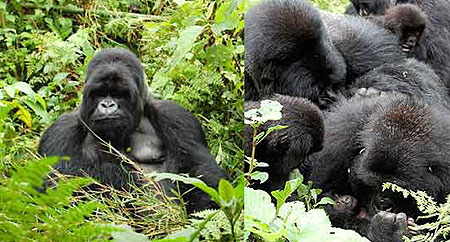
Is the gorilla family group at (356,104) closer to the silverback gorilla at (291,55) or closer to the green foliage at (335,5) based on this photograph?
the silverback gorilla at (291,55)

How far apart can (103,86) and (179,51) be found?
1.93 feet

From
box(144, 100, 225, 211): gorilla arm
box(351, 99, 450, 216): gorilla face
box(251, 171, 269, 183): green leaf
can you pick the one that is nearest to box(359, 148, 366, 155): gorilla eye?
box(351, 99, 450, 216): gorilla face

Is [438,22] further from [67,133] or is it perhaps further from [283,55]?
[67,133]

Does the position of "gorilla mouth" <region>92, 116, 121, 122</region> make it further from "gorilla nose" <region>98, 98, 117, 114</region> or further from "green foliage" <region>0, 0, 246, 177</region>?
"green foliage" <region>0, 0, 246, 177</region>

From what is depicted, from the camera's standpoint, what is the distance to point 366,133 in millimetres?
1958

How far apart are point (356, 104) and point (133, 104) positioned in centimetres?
96

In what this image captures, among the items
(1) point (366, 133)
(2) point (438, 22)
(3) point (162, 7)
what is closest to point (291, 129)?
(1) point (366, 133)

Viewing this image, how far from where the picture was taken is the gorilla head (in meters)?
2.46

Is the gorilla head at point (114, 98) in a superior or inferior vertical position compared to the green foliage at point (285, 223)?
inferior

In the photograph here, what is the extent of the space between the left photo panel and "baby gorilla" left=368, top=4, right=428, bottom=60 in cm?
106

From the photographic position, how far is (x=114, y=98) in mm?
2609

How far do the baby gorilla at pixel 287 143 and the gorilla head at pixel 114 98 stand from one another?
26.2 inches

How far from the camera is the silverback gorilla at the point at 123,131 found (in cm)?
244

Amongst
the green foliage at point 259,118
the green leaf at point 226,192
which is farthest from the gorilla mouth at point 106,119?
the green leaf at point 226,192
